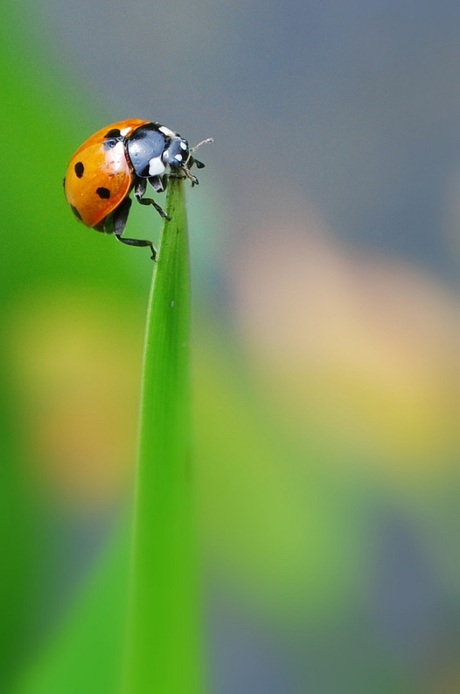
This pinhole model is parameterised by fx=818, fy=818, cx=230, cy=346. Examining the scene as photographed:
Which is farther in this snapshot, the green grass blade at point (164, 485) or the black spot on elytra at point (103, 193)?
the black spot on elytra at point (103, 193)

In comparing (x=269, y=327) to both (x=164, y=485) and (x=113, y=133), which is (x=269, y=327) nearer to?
(x=113, y=133)

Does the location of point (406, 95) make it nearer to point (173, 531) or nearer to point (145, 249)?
point (145, 249)

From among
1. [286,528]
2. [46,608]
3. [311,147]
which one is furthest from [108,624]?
[311,147]

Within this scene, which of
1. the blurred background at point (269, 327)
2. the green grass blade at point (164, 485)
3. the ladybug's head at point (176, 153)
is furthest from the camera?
the blurred background at point (269, 327)

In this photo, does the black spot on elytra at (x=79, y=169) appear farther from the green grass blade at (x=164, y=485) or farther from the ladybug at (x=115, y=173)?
the green grass blade at (x=164, y=485)

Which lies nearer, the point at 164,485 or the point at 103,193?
the point at 164,485

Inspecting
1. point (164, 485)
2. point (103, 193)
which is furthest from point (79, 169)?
point (164, 485)

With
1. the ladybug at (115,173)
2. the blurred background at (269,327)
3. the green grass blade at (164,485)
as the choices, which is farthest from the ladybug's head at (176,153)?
the green grass blade at (164,485)
